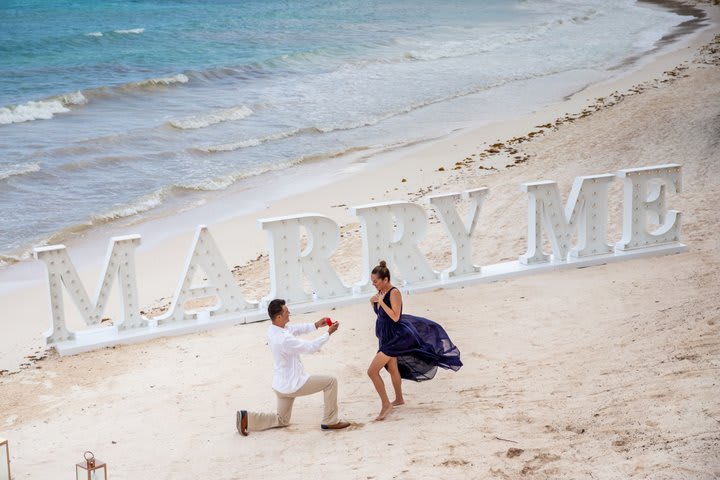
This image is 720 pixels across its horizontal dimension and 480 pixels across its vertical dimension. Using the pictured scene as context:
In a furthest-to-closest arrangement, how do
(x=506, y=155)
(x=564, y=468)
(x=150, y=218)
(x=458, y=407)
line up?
(x=506, y=155) < (x=150, y=218) < (x=458, y=407) < (x=564, y=468)

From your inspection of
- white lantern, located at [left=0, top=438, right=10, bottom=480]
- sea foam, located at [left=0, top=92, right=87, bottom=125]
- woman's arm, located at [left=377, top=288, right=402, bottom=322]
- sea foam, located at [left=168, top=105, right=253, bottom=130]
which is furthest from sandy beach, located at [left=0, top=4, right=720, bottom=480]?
sea foam, located at [left=0, top=92, right=87, bottom=125]

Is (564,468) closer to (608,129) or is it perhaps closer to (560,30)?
(608,129)

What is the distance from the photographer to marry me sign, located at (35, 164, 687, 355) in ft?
37.6

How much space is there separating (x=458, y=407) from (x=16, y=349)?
5995 millimetres

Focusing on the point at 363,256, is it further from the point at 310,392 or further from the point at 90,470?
the point at 90,470

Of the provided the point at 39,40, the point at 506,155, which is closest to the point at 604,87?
the point at 506,155

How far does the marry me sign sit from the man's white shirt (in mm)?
3269

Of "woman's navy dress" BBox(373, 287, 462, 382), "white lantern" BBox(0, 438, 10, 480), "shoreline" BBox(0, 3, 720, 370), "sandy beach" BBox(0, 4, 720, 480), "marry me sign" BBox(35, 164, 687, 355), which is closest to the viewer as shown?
"sandy beach" BBox(0, 4, 720, 480)

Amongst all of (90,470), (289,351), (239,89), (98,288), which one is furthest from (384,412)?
(239,89)

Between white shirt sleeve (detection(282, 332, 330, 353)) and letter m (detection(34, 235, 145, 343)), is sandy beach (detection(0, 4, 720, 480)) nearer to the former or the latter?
letter m (detection(34, 235, 145, 343))

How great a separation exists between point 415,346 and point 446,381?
881 mm

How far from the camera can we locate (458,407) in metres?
8.87

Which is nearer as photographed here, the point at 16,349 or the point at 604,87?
the point at 16,349

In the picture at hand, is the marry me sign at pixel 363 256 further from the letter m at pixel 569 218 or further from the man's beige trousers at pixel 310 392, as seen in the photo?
the man's beige trousers at pixel 310 392
